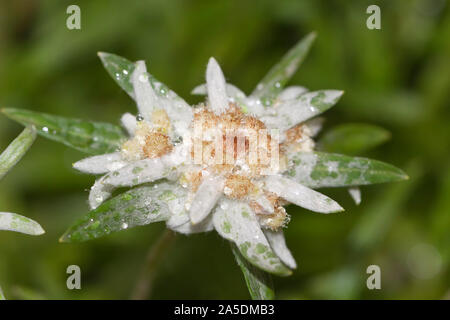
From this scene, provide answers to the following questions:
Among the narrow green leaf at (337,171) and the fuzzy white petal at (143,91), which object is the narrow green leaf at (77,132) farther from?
the narrow green leaf at (337,171)

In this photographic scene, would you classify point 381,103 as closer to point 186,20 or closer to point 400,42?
point 400,42

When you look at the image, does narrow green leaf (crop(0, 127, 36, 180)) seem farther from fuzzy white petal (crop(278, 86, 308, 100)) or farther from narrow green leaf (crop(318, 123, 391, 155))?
narrow green leaf (crop(318, 123, 391, 155))

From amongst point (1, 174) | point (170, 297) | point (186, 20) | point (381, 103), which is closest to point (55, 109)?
point (186, 20)

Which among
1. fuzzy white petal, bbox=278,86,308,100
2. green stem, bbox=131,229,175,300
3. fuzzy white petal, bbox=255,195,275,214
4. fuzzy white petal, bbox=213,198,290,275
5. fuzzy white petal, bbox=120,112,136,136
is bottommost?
green stem, bbox=131,229,175,300

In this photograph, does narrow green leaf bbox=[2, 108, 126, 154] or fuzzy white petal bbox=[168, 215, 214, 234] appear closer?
fuzzy white petal bbox=[168, 215, 214, 234]

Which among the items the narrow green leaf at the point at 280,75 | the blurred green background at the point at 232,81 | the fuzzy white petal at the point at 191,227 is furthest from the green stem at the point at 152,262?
the blurred green background at the point at 232,81

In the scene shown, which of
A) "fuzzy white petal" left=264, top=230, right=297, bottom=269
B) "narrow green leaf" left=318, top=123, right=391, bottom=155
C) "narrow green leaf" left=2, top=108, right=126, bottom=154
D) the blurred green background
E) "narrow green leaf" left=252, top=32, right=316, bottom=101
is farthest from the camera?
the blurred green background

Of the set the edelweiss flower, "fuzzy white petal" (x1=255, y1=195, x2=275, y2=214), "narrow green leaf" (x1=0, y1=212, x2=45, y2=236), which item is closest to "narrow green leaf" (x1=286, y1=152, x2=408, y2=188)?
the edelweiss flower

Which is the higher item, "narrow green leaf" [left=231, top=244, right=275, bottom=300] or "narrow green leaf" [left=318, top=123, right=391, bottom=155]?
"narrow green leaf" [left=318, top=123, right=391, bottom=155]
